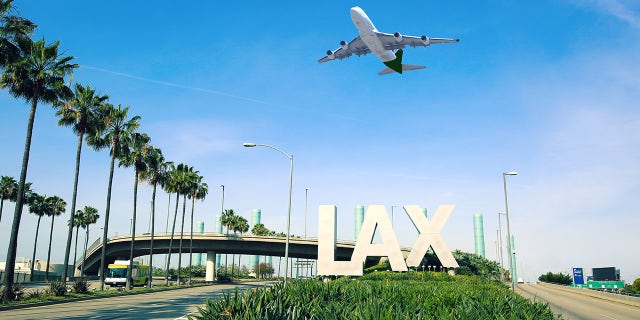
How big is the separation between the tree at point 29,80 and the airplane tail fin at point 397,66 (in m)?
23.7

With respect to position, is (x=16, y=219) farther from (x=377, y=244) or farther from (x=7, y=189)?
(x=7, y=189)

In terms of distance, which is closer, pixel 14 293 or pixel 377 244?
pixel 14 293

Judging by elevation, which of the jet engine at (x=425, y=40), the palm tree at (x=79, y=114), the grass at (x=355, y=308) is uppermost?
the jet engine at (x=425, y=40)

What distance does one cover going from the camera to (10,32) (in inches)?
1107

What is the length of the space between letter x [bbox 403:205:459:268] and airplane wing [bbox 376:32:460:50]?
69.2 ft

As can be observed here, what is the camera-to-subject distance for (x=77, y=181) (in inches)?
1483

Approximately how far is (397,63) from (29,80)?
2569 cm

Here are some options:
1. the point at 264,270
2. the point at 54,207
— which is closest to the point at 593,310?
the point at 54,207

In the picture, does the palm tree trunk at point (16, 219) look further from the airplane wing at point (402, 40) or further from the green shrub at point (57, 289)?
the airplane wing at point (402, 40)

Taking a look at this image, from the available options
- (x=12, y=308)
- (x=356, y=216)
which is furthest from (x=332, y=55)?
(x=356, y=216)

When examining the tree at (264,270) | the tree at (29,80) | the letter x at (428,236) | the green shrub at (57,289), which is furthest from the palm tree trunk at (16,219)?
the tree at (264,270)

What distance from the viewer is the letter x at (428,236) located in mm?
49906

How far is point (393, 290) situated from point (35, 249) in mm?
88244

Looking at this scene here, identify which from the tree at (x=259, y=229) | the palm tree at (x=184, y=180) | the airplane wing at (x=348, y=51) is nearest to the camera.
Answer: the airplane wing at (x=348, y=51)
